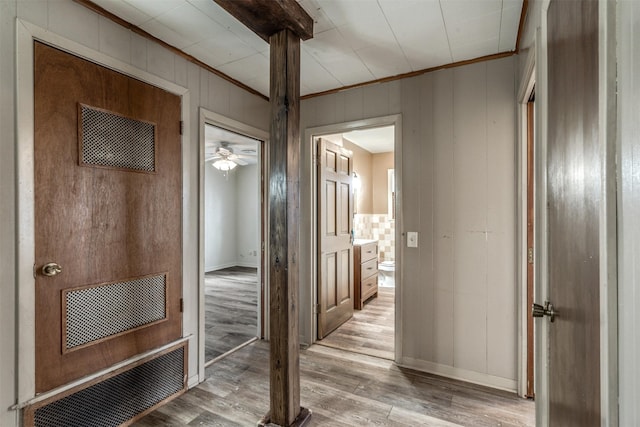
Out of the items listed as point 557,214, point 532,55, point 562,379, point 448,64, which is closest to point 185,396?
point 562,379

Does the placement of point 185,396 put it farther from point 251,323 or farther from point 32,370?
point 251,323

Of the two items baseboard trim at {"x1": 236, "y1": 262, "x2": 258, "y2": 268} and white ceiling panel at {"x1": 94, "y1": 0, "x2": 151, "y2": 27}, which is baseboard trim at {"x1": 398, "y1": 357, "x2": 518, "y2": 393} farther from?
baseboard trim at {"x1": 236, "y1": 262, "x2": 258, "y2": 268}

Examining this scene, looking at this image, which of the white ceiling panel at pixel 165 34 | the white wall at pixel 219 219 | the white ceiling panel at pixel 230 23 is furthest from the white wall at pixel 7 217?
the white wall at pixel 219 219

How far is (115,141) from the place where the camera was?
182cm

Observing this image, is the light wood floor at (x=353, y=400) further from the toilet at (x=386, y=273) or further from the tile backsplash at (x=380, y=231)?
the tile backsplash at (x=380, y=231)

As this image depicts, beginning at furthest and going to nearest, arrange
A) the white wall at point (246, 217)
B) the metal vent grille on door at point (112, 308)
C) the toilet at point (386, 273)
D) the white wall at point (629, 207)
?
the white wall at point (246, 217), the toilet at point (386, 273), the metal vent grille on door at point (112, 308), the white wall at point (629, 207)

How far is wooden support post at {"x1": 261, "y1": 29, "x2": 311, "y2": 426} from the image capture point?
180 cm

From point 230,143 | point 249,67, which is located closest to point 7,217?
point 249,67

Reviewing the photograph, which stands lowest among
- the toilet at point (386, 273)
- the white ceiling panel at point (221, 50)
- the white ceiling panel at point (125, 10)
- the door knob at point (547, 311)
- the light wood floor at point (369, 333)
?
the light wood floor at point (369, 333)

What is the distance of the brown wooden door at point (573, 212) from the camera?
668 millimetres

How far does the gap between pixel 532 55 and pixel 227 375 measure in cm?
291

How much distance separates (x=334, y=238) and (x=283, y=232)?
5.11 ft

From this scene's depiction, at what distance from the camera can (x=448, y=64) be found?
2.38 m

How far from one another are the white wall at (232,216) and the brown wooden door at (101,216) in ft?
15.9
